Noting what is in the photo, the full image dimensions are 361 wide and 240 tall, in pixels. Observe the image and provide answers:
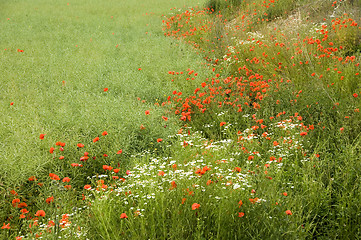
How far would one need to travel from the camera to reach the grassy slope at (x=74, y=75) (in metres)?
3.79

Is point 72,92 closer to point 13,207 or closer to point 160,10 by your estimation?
point 13,207

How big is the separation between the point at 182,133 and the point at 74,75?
3.20 meters

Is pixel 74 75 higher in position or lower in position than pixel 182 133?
higher

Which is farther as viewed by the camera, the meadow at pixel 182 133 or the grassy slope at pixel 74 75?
the grassy slope at pixel 74 75

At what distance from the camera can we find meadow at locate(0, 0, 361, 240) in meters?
2.31

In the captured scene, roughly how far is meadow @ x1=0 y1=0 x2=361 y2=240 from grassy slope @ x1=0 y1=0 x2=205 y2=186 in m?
0.04

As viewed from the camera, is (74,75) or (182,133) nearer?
(182,133)

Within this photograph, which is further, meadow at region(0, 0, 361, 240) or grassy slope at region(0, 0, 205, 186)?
grassy slope at region(0, 0, 205, 186)

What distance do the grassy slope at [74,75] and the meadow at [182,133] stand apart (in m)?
0.04

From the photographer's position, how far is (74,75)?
20.4 feet

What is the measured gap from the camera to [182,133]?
411cm

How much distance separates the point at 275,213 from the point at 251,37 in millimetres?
5532

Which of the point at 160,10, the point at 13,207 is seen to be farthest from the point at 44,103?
the point at 160,10

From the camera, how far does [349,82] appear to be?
14.3 feet
